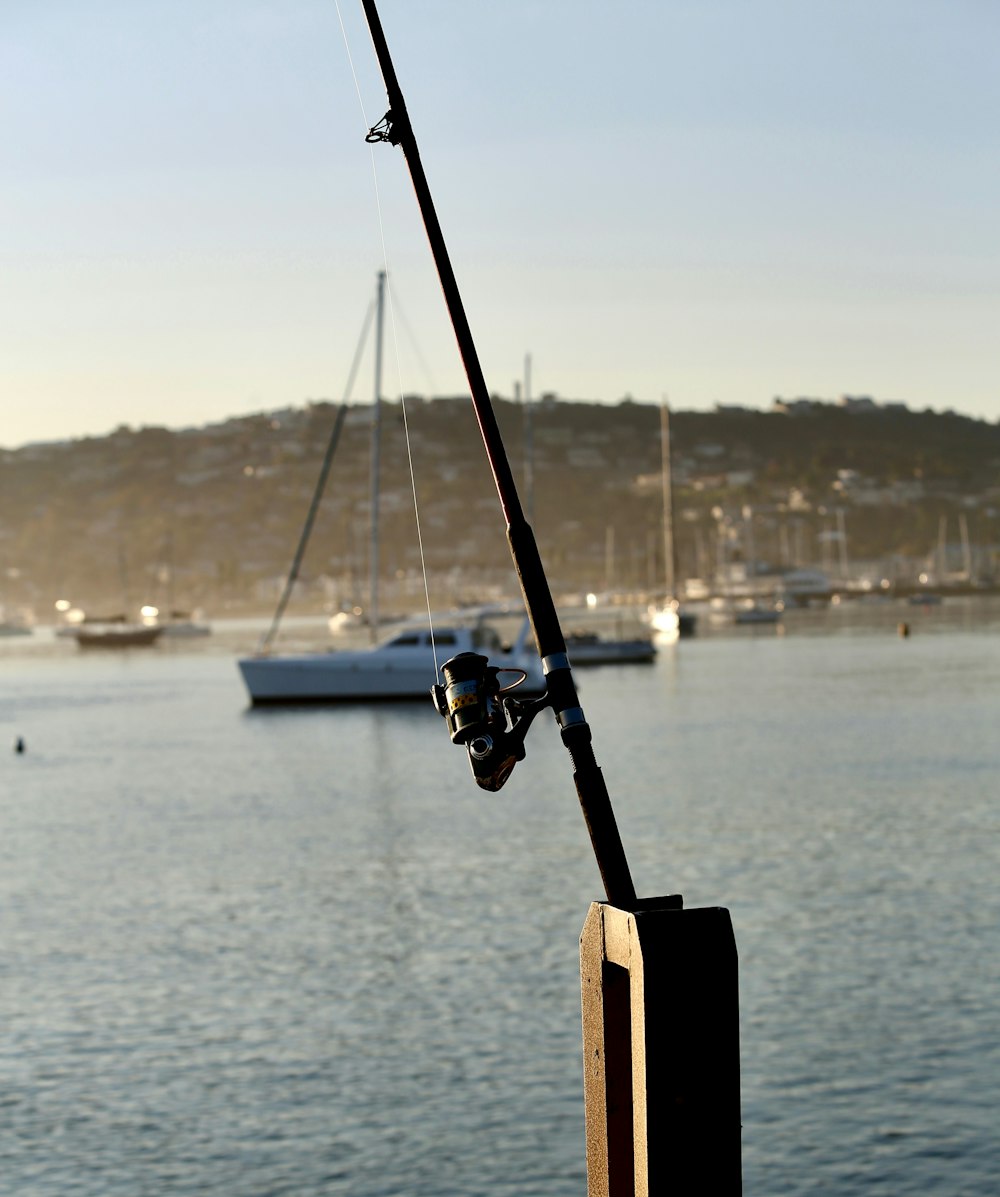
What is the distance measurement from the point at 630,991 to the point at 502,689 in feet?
3.48

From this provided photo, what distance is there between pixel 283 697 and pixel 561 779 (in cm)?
2390

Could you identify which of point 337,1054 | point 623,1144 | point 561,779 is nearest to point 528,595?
point 623,1144

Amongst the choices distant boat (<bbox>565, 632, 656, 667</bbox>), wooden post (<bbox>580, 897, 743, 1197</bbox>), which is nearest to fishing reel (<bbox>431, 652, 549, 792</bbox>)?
wooden post (<bbox>580, 897, 743, 1197</bbox>)

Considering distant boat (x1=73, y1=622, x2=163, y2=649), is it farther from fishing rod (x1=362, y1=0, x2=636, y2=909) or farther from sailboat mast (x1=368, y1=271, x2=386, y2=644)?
fishing rod (x1=362, y1=0, x2=636, y2=909)

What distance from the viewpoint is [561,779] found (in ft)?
139

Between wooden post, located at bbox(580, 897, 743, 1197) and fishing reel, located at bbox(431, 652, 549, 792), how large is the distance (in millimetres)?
554

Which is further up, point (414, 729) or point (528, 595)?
point (528, 595)

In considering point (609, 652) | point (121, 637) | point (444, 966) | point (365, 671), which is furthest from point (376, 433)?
point (121, 637)

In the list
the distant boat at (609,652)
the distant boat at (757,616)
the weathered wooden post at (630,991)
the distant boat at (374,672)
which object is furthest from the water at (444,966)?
the distant boat at (757,616)

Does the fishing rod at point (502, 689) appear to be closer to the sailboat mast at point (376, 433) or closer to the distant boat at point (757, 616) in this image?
the sailboat mast at point (376, 433)

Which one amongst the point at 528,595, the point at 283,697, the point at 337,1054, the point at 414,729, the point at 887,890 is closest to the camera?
the point at 528,595

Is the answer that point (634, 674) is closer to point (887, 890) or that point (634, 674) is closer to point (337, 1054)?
point (887, 890)

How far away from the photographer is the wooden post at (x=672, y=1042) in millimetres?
5504

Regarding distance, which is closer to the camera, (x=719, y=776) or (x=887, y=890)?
(x=887, y=890)
